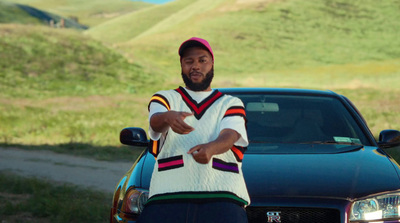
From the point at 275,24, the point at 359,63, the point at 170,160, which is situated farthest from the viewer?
the point at 275,24

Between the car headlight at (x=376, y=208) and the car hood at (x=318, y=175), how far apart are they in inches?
2.0

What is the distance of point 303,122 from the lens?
5.53 m

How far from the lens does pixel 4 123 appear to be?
18125 millimetres

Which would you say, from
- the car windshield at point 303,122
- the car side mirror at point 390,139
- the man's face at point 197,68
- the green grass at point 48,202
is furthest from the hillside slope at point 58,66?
the man's face at point 197,68

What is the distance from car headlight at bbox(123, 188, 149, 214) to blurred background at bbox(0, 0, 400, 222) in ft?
9.57

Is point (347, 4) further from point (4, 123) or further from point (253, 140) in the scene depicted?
point (253, 140)

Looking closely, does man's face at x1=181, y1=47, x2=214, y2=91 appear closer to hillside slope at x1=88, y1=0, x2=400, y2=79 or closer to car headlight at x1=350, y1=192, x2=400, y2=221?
car headlight at x1=350, y1=192, x2=400, y2=221

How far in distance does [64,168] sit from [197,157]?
8.48m

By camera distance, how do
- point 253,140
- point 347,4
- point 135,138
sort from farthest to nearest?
point 347,4
point 253,140
point 135,138

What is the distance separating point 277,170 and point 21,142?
11055 mm

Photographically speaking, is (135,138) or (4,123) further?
(4,123)

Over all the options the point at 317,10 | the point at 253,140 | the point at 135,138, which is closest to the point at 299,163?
the point at 253,140

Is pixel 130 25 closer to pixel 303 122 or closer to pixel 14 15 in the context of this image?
pixel 14 15

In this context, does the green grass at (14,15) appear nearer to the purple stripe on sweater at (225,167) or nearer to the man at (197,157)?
the man at (197,157)
